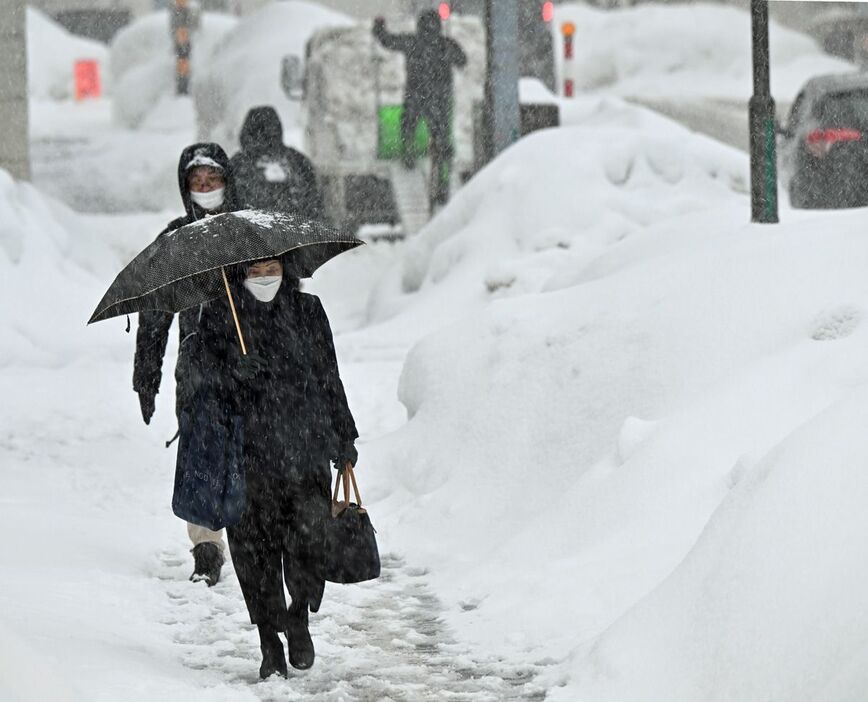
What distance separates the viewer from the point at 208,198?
257 inches

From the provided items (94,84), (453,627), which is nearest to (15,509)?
(453,627)

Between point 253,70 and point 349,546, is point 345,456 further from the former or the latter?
point 253,70

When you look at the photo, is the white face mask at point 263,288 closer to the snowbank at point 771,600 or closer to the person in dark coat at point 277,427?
the person in dark coat at point 277,427

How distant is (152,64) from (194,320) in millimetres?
26755

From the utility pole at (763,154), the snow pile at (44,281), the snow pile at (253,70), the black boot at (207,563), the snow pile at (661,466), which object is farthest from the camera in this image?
the snow pile at (253,70)

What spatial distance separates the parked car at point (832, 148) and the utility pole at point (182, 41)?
1729 cm

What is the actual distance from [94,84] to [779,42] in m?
16.1

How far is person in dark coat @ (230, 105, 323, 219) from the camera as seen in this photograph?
9.12m

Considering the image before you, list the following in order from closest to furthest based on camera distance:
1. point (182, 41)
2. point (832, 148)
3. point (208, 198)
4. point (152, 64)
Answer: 1. point (208, 198)
2. point (832, 148)
3. point (182, 41)
4. point (152, 64)

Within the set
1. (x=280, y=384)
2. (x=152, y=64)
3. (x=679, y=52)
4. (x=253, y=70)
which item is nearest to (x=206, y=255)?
(x=280, y=384)

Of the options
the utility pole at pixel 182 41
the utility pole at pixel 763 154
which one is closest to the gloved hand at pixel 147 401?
the utility pole at pixel 763 154

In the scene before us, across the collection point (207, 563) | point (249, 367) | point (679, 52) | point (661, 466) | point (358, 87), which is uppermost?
point (358, 87)

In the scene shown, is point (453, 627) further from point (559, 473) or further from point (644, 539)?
point (559, 473)

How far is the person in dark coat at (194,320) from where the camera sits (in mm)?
6492
